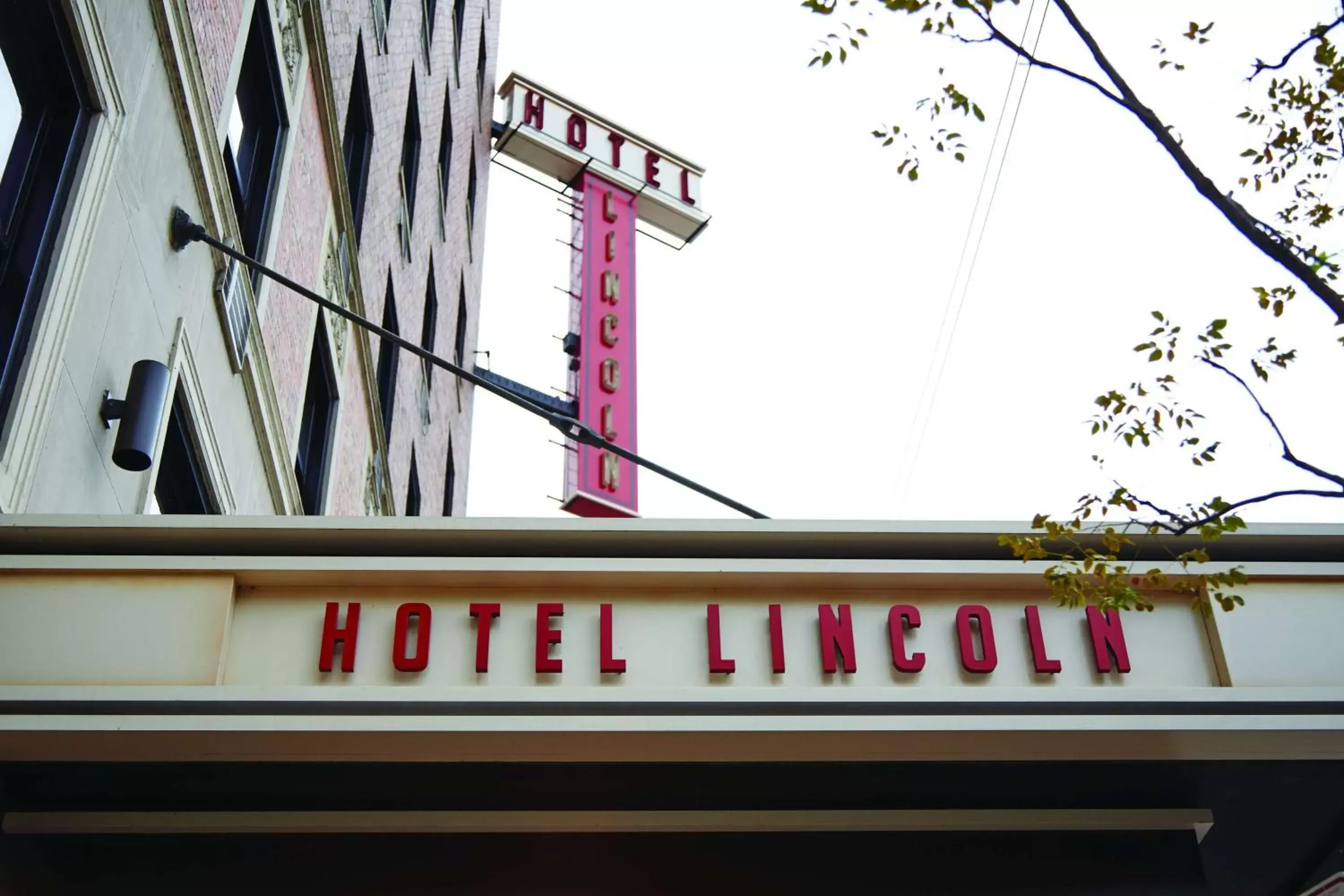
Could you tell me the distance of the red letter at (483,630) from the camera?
23.2 ft

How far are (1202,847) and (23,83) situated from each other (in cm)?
771


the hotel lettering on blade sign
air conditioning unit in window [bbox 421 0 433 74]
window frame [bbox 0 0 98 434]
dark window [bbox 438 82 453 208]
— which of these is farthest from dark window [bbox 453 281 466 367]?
window frame [bbox 0 0 98 434]

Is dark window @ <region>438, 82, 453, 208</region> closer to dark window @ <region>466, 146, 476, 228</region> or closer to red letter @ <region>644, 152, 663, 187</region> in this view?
dark window @ <region>466, 146, 476, 228</region>

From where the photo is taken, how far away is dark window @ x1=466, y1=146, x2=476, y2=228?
A: 28.3m

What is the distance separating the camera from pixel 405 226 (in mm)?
20344

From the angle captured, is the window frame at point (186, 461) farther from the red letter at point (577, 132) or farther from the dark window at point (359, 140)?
the red letter at point (577, 132)

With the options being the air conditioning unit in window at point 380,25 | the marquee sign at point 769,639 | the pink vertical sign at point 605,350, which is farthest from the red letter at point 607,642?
the pink vertical sign at point 605,350

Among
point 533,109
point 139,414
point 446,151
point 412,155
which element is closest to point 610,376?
point 446,151

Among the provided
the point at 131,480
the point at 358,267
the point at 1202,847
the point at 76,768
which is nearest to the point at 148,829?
the point at 76,768

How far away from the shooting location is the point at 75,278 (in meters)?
8.55

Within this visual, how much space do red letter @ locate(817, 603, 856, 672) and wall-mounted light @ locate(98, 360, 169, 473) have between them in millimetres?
4176

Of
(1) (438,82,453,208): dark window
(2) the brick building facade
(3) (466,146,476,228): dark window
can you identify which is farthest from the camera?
(3) (466,146,476,228): dark window

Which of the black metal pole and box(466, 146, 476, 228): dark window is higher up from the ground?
box(466, 146, 476, 228): dark window

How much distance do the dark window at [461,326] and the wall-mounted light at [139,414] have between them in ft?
57.1
